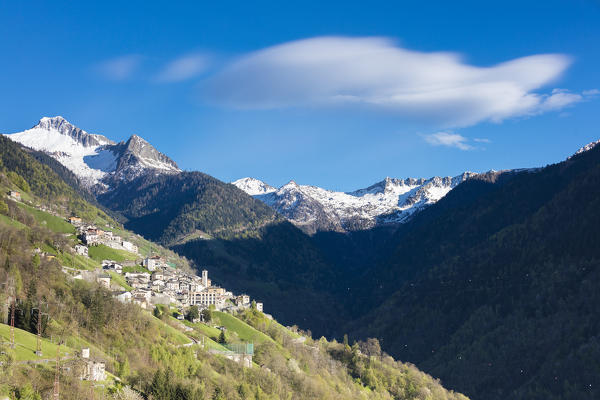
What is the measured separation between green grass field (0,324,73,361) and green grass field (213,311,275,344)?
62611 millimetres

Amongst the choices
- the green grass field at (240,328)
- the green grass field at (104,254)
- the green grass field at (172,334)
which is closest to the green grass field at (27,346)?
the green grass field at (172,334)

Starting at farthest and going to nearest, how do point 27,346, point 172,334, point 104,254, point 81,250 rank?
point 104,254 < point 81,250 < point 172,334 < point 27,346

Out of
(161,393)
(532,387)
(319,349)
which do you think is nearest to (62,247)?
(319,349)

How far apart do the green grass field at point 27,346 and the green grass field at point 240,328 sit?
62611 millimetres

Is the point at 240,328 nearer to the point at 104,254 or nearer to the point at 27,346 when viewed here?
the point at 104,254

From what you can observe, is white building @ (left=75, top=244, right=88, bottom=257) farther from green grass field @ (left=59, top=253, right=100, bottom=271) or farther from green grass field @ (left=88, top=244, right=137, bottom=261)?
green grass field @ (left=59, top=253, right=100, bottom=271)

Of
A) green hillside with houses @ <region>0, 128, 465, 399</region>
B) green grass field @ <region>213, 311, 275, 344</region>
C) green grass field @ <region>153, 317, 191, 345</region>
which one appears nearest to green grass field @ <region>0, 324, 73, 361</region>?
green hillside with houses @ <region>0, 128, 465, 399</region>

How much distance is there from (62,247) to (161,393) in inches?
3139

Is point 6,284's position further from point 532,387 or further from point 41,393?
point 532,387

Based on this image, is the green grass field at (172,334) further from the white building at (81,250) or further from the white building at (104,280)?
the white building at (81,250)

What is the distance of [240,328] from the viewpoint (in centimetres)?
15225

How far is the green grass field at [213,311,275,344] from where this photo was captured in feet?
480

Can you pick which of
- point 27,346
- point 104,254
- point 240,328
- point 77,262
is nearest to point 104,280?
point 77,262

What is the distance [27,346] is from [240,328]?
74.8 meters
